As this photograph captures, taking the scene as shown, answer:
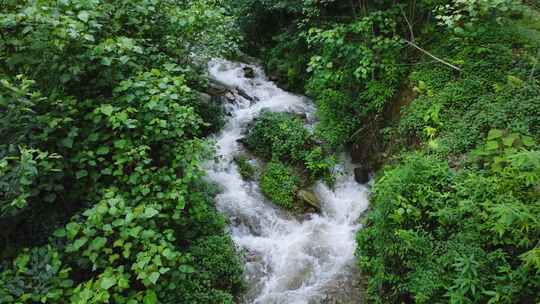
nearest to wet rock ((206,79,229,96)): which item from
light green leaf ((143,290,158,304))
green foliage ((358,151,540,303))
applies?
green foliage ((358,151,540,303))

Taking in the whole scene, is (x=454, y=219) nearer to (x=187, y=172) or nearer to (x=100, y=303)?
(x=187, y=172)

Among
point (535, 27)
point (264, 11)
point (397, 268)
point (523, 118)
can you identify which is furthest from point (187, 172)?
point (264, 11)

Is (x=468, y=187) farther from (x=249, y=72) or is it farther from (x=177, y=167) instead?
(x=249, y=72)

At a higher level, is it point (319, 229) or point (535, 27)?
point (535, 27)

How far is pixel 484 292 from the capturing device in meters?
3.23

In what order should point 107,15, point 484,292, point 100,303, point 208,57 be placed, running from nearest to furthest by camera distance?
point 100,303 → point 484,292 → point 107,15 → point 208,57

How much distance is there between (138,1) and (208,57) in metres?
1.84

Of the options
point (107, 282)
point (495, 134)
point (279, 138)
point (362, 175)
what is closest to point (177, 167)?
point (107, 282)

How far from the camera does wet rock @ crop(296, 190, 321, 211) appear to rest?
6.67 metres

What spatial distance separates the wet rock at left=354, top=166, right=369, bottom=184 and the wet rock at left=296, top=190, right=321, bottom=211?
99 cm

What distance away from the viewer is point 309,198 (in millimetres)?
6723

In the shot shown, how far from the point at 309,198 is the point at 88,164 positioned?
4.10 metres

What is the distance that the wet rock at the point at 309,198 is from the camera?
6674 millimetres

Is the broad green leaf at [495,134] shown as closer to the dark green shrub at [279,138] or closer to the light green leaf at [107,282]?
the dark green shrub at [279,138]
